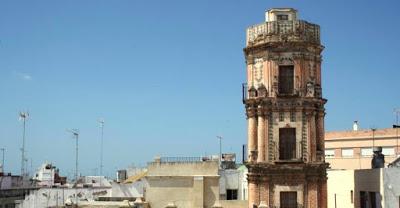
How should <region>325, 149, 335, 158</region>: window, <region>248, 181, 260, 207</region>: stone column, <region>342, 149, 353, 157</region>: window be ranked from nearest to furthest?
<region>248, 181, 260, 207</region>: stone column → <region>342, 149, 353, 157</region>: window → <region>325, 149, 335, 158</region>: window


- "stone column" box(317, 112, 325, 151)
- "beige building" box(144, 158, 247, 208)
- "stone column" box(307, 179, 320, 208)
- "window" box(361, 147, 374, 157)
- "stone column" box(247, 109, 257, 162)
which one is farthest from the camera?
"window" box(361, 147, 374, 157)

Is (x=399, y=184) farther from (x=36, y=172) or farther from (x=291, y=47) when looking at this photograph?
(x=36, y=172)

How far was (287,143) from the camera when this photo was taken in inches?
1635

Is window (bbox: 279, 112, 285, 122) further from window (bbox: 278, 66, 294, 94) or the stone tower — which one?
window (bbox: 278, 66, 294, 94)

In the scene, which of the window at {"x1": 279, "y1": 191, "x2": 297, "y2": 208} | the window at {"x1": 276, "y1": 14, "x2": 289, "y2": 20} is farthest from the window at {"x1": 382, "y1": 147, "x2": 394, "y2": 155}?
the window at {"x1": 276, "y1": 14, "x2": 289, "y2": 20}

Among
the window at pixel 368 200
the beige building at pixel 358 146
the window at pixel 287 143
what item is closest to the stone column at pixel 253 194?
the window at pixel 287 143

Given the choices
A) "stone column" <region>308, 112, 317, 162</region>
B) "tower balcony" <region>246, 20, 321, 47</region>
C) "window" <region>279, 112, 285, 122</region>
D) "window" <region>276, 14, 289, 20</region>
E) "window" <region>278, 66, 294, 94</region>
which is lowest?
"stone column" <region>308, 112, 317, 162</region>

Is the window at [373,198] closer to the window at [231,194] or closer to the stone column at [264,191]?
the stone column at [264,191]

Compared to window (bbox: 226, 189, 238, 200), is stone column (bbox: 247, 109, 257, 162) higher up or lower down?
higher up

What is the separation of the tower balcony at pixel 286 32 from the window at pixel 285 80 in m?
2.16

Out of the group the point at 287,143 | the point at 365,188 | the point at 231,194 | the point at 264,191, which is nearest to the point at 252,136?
the point at 287,143

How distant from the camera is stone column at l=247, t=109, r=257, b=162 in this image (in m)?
41.8

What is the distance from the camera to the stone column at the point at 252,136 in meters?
41.8

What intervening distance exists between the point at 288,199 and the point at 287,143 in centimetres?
406
